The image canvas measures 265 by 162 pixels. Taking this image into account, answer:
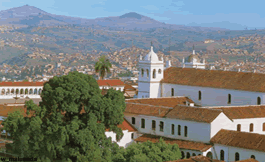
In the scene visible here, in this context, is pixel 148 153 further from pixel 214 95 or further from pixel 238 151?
pixel 214 95

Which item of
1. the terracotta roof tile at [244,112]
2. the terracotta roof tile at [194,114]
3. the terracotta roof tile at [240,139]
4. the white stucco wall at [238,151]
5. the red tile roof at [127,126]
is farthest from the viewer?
the red tile roof at [127,126]

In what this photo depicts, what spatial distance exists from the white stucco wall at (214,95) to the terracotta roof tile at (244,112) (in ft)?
14.5

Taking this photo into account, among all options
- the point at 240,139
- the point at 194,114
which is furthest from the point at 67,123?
the point at 240,139

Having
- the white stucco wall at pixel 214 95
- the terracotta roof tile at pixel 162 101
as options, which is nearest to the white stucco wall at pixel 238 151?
the white stucco wall at pixel 214 95

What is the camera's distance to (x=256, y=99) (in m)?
63.4

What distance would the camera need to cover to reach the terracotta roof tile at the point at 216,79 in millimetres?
64375

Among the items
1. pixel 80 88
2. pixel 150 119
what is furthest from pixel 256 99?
pixel 80 88

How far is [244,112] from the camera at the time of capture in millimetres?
57688

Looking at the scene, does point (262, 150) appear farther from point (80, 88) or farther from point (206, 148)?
point (80, 88)

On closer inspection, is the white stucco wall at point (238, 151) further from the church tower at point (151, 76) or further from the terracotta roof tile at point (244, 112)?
the church tower at point (151, 76)

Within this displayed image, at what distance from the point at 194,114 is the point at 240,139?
19.2 feet

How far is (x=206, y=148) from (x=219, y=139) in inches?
58.0

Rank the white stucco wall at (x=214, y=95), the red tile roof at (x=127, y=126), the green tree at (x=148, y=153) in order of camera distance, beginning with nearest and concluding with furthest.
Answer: the green tree at (x=148, y=153), the red tile roof at (x=127, y=126), the white stucco wall at (x=214, y=95)

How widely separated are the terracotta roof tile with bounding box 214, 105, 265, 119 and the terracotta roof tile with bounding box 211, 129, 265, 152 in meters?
3.54
